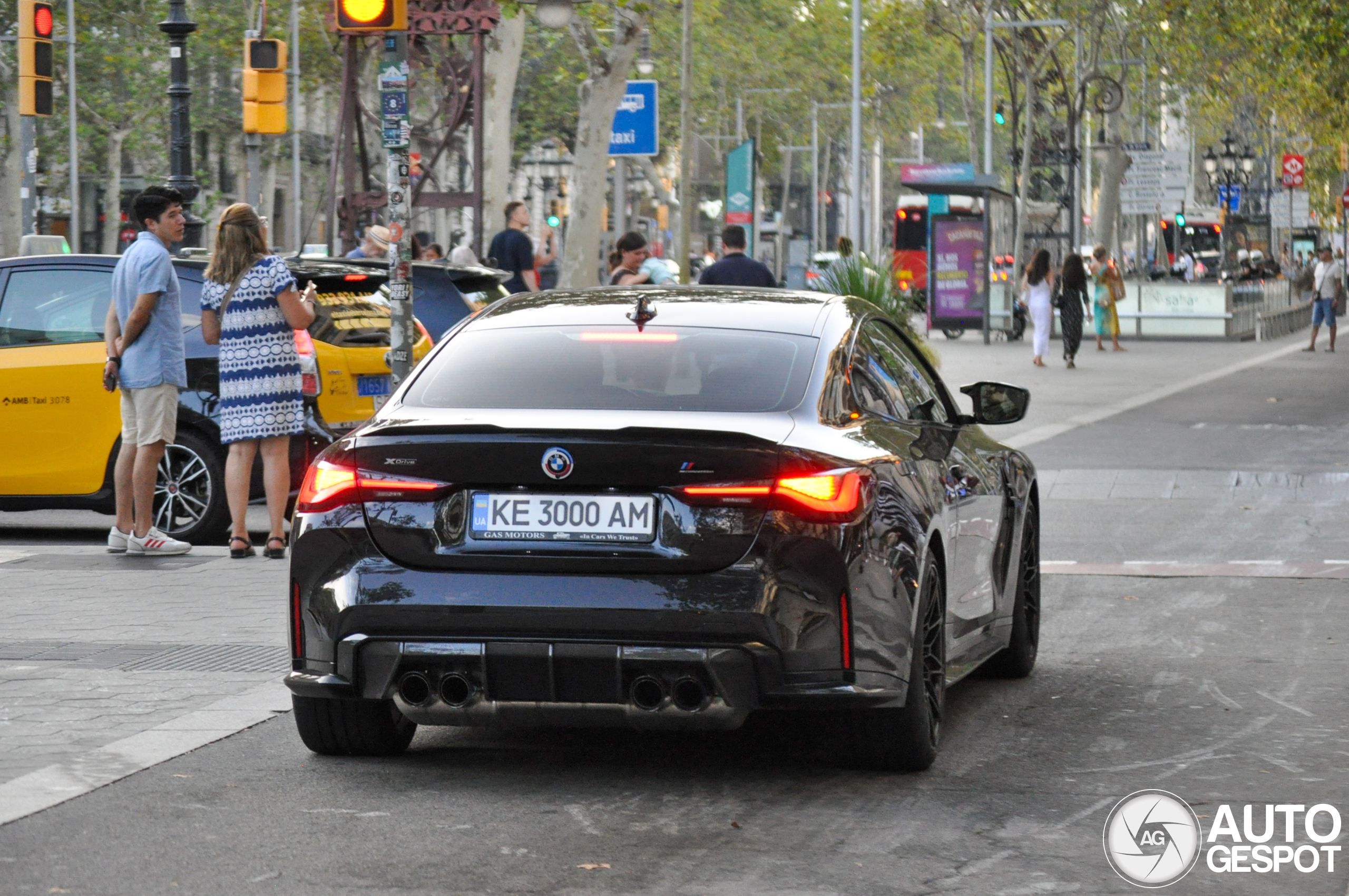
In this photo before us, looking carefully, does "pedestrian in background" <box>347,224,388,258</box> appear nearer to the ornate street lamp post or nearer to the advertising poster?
the ornate street lamp post

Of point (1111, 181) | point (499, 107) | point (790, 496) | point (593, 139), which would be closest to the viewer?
point (790, 496)

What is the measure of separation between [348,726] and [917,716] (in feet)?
5.31

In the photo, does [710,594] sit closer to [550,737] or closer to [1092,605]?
[550,737]

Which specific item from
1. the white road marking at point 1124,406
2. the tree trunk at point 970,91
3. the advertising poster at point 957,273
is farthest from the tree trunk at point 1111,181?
the white road marking at point 1124,406

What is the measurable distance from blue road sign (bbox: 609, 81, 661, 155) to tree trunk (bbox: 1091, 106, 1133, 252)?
1158 inches

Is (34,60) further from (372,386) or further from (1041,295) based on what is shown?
(1041,295)

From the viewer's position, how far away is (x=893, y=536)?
18.7 feet

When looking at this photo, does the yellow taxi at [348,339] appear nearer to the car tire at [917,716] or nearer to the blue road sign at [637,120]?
the car tire at [917,716]

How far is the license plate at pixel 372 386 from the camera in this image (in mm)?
11695

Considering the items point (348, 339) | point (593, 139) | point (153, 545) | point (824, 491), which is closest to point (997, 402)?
point (824, 491)

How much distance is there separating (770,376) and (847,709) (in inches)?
38.5

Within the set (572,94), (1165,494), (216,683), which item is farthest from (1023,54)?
(216,683)

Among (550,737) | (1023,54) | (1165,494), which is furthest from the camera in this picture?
(1023,54)

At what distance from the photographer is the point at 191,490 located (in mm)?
11555
